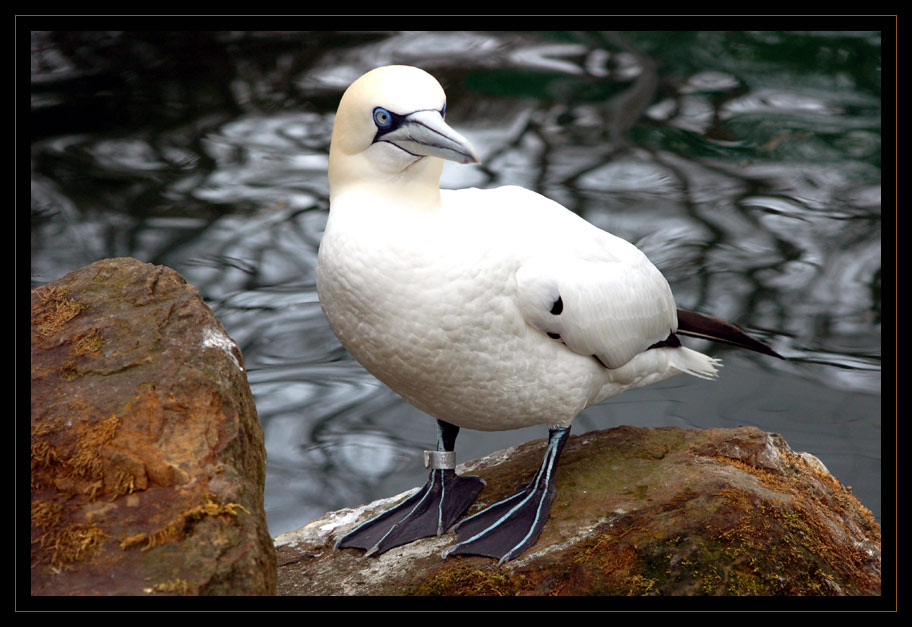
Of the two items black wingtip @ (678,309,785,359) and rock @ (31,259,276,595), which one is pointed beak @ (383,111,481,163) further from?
black wingtip @ (678,309,785,359)

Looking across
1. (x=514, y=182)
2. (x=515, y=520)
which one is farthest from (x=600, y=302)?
(x=514, y=182)

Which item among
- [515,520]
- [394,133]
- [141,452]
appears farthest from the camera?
[515,520]

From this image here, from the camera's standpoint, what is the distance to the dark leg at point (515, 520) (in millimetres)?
4727

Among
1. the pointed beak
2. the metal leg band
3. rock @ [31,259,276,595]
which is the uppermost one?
the pointed beak

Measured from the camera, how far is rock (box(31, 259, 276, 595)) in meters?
3.66

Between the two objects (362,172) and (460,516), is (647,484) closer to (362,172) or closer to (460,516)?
(460,516)

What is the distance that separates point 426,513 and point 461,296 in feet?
4.54

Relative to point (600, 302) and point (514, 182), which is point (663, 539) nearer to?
point (600, 302)

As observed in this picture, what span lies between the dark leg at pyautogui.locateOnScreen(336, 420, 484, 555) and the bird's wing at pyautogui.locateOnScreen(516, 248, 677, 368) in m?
1.00

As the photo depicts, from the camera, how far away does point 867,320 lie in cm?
930

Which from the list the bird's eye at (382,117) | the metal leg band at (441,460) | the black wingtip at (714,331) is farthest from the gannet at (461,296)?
the black wingtip at (714,331)

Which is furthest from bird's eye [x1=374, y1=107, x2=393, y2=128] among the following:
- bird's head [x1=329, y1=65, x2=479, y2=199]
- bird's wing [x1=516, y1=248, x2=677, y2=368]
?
bird's wing [x1=516, y1=248, x2=677, y2=368]

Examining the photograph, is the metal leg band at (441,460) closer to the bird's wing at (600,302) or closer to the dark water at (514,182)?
the bird's wing at (600,302)

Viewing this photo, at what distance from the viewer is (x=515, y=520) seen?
487 centimetres
